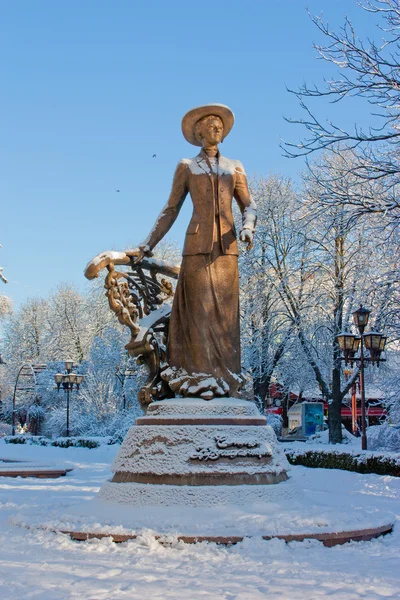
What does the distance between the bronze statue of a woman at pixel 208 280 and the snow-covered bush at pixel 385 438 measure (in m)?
14.2

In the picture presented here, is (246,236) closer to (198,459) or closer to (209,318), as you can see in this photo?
(209,318)

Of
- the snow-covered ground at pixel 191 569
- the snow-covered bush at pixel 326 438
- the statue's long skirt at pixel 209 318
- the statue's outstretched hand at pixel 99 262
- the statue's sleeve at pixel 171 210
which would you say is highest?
the statue's sleeve at pixel 171 210

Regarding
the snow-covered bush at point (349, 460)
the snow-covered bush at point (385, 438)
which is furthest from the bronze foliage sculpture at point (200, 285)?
the snow-covered bush at point (385, 438)

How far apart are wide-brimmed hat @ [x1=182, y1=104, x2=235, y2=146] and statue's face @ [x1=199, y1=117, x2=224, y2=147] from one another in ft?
0.21

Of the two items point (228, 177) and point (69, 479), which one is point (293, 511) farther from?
point (69, 479)

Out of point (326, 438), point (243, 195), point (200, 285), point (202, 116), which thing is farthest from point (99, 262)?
point (326, 438)

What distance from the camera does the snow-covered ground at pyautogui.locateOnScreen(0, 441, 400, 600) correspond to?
4.05 meters

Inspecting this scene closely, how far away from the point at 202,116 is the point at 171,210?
1129 mm

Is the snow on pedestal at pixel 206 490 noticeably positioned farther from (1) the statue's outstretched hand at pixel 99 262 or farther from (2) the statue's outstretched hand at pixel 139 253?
(2) the statue's outstretched hand at pixel 139 253

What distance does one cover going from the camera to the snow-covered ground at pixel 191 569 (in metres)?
4.05

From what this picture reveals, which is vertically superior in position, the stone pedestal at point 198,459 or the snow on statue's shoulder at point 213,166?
the snow on statue's shoulder at point 213,166

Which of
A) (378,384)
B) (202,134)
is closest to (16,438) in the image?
(378,384)

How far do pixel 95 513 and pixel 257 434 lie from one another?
172cm

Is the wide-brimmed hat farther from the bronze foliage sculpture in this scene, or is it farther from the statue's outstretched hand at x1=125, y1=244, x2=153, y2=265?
the statue's outstretched hand at x1=125, y1=244, x2=153, y2=265
